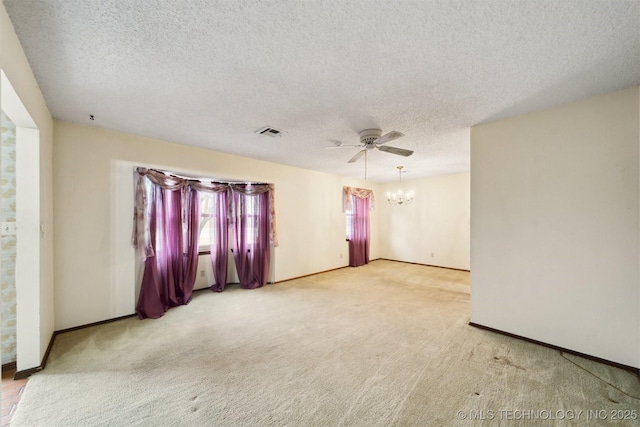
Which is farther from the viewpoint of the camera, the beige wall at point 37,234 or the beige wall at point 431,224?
the beige wall at point 431,224

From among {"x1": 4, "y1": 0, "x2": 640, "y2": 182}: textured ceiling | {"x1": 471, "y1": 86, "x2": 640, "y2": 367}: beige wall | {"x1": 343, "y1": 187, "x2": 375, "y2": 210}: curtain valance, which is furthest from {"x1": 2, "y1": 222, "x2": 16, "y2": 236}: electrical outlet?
{"x1": 343, "y1": 187, "x2": 375, "y2": 210}: curtain valance

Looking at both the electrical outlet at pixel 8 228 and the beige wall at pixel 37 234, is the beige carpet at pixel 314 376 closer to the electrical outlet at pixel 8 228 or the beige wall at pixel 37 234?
the beige wall at pixel 37 234

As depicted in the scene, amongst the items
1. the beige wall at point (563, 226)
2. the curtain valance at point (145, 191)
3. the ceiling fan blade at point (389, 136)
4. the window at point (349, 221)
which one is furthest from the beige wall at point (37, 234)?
the window at point (349, 221)

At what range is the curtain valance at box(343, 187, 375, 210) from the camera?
6402 mm

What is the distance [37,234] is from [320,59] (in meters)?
2.75

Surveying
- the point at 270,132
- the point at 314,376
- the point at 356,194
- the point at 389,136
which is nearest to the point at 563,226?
the point at 389,136

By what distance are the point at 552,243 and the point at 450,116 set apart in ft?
5.36

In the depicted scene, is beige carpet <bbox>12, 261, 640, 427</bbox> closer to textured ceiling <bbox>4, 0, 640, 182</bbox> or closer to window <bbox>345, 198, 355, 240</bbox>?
textured ceiling <bbox>4, 0, 640, 182</bbox>

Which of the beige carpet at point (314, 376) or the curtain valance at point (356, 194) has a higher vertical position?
the curtain valance at point (356, 194)

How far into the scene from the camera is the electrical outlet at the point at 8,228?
2.11 meters

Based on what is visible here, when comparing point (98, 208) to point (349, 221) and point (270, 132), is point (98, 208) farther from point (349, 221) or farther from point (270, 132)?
point (349, 221)

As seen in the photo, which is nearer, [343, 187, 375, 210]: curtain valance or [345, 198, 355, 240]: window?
[343, 187, 375, 210]: curtain valance

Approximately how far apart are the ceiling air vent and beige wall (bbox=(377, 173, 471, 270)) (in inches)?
186

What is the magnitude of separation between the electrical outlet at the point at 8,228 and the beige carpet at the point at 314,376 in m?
1.19
